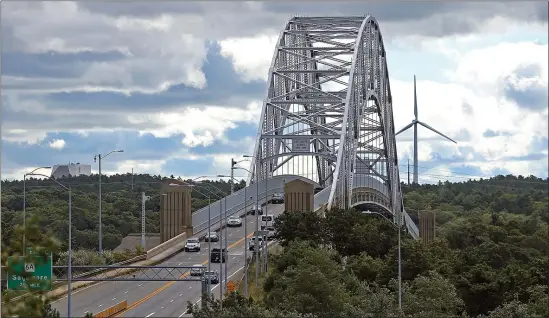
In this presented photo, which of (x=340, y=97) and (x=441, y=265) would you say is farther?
(x=340, y=97)

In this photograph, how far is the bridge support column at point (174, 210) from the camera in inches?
3812

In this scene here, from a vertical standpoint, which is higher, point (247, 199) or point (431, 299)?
point (247, 199)

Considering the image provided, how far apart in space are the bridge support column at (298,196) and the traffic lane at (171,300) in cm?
2720

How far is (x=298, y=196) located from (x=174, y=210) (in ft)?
53.3

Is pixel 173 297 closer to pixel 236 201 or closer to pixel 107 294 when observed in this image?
pixel 107 294

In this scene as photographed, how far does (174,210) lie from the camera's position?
319 ft

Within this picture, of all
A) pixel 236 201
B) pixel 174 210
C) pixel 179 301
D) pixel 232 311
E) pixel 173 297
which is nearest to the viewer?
pixel 232 311

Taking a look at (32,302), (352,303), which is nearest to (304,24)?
(352,303)

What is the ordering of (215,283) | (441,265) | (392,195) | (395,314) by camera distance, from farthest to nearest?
(392,195) → (441,265) → (215,283) → (395,314)

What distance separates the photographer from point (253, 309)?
148ft

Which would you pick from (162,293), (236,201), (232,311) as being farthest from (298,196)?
(232,311)

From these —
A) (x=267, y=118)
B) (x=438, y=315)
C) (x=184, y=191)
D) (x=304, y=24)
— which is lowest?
(x=438, y=315)

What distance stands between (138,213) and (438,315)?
99.5m

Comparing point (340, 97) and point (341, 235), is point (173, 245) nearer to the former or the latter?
point (341, 235)
